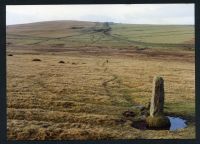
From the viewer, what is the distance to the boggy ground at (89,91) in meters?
20.2

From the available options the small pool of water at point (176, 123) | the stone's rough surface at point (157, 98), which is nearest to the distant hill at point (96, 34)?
the stone's rough surface at point (157, 98)

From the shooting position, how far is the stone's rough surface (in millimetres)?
20844

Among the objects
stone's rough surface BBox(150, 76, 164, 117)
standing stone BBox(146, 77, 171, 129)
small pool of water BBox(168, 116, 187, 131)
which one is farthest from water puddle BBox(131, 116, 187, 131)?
stone's rough surface BBox(150, 76, 164, 117)

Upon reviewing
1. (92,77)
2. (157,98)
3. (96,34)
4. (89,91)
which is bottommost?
(157,98)

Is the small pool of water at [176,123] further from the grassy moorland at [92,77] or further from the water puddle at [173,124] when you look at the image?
the grassy moorland at [92,77]

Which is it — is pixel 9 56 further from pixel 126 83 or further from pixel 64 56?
pixel 126 83

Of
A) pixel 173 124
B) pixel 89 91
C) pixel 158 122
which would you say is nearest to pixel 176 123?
pixel 173 124

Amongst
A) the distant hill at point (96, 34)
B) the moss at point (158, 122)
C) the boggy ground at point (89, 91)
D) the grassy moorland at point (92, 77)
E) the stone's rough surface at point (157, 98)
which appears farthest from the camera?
the distant hill at point (96, 34)

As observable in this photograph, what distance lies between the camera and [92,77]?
21266 mm

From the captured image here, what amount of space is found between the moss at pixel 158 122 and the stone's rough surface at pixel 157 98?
0.18 meters

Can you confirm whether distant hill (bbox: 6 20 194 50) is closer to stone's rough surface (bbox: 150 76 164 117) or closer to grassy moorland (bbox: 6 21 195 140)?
grassy moorland (bbox: 6 21 195 140)

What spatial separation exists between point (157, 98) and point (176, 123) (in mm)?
1326

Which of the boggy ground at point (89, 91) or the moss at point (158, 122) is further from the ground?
the boggy ground at point (89, 91)

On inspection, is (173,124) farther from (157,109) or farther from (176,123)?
(157,109)
